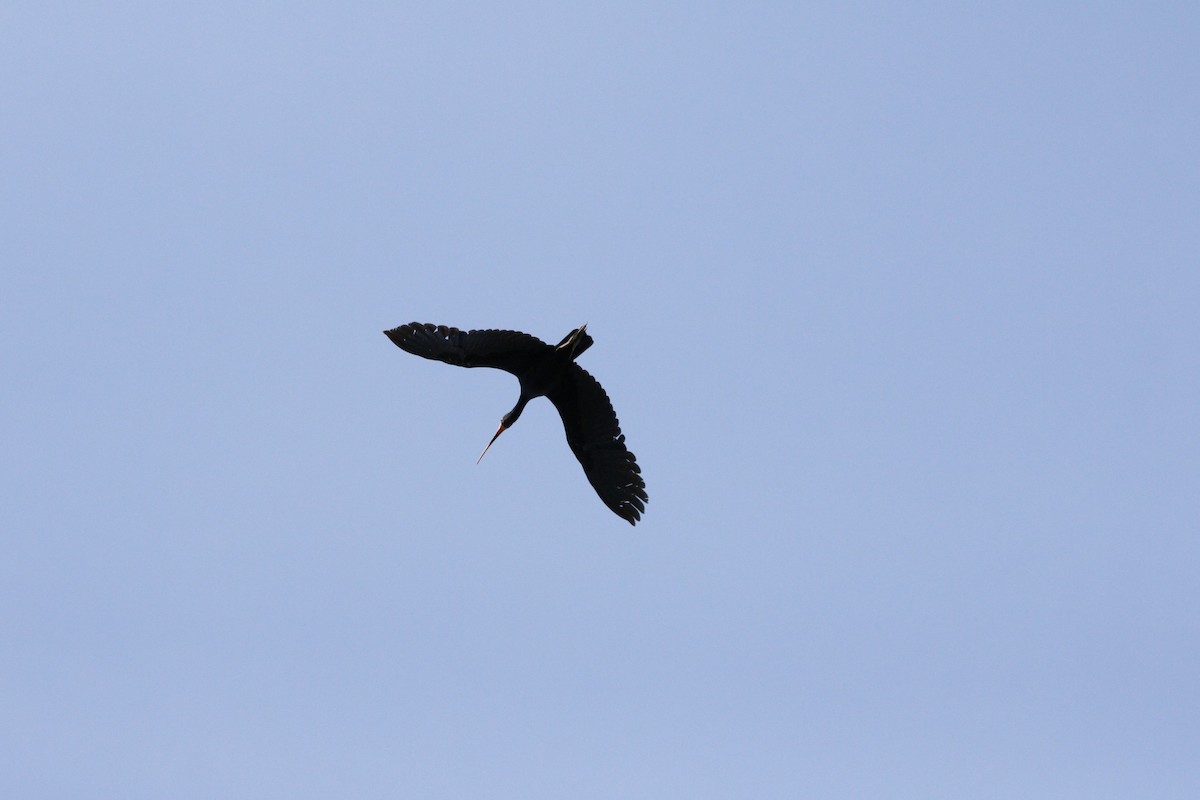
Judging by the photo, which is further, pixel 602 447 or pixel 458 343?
pixel 602 447

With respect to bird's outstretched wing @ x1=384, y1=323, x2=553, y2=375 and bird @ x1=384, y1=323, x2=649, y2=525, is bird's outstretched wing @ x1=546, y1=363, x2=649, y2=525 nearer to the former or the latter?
bird @ x1=384, y1=323, x2=649, y2=525

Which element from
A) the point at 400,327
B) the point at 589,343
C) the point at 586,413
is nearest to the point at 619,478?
the point at 586,413

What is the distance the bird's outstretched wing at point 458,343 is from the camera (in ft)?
66.2

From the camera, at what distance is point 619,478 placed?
73.7ft

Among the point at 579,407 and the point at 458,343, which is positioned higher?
the point at 579,407

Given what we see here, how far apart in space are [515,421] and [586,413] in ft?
A: 4.22

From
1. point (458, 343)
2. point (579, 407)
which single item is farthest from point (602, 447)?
point (458, 343)

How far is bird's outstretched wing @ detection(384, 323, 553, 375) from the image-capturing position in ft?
66.2

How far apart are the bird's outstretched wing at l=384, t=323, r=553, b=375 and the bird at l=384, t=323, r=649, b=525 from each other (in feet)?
0.08

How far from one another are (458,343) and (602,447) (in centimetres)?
363

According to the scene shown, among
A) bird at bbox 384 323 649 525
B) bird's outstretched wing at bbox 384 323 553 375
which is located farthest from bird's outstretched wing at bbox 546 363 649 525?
bird's outstretched wing at bbox 384 323 553 375

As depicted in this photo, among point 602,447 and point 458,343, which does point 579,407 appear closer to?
point 602,447

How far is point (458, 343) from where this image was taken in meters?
20.3

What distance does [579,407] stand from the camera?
73.6 feet
